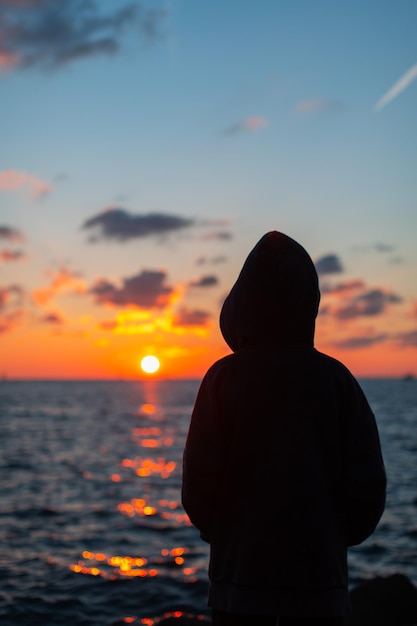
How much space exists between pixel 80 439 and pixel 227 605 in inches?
1554

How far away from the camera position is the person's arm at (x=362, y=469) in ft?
10.5

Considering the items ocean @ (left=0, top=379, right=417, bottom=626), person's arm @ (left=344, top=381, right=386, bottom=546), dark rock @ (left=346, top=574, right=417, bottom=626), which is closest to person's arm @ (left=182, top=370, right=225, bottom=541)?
person's arm @ (left=344, top=381, right=386, bottom=546)

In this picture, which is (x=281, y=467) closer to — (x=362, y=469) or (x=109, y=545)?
(x=362, y=469)

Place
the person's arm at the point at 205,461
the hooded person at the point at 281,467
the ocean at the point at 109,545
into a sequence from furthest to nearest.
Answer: the ocean at the point at 109,545 → the person's arm at the point at 205,461 → the hooded person at the point at 281,467

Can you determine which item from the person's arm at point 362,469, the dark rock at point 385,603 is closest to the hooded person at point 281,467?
the person's arm at point 362,469

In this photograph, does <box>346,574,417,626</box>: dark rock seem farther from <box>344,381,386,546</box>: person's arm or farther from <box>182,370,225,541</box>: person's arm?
<box>182,370,225,541</box>: person's arm

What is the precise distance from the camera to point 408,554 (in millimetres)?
13523

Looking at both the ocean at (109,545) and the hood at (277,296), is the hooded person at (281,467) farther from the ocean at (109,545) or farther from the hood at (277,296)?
the ocean at (109,545)

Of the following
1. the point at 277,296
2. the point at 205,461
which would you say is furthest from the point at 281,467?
the point at 277,296

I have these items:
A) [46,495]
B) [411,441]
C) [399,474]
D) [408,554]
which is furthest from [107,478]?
[411,441]

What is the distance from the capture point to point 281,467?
10.4 ft

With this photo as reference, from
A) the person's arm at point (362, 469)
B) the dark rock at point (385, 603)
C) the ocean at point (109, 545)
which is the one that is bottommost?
the ocean at point (109, 545)

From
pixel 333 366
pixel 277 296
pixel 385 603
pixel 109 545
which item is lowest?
pixel 109 545

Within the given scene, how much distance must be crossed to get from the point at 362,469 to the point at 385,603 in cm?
597
